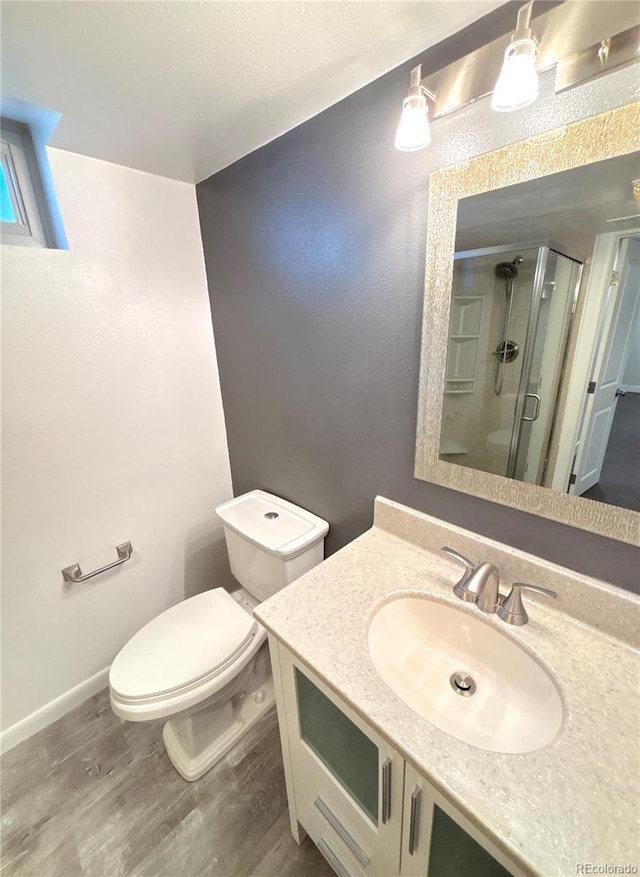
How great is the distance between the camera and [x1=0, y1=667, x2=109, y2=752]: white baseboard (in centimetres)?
137

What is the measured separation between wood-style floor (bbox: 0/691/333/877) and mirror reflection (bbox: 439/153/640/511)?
52.2 inches

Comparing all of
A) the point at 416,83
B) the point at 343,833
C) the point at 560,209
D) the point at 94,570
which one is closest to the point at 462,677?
the point at 343,833

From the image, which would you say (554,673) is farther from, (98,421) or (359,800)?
(98,421)

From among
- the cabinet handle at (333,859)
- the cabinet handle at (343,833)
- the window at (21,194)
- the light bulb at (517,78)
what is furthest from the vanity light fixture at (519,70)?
the cabinet handle at (333,859)

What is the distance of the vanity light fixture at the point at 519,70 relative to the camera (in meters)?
0.59

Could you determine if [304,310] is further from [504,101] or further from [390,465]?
[504,101]

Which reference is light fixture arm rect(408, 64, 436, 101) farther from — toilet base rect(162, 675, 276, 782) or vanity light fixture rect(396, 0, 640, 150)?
toilet base rect(162, 675, 276, 782)

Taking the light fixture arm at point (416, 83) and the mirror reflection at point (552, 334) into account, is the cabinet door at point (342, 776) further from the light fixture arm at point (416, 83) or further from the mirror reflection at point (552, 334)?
the light fixture arm at point (416, 83)

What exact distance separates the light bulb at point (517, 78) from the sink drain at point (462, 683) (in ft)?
3.81

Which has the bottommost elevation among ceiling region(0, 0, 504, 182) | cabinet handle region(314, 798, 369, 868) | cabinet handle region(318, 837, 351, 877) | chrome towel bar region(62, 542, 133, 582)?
cabinet handle region(318, 837, 351, 877)

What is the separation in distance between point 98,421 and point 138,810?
1353 mm

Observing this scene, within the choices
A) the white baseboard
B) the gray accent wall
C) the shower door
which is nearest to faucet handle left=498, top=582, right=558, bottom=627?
the gray accent wall

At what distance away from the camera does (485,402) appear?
35.6 inches

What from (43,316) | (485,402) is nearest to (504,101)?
(485,402)
